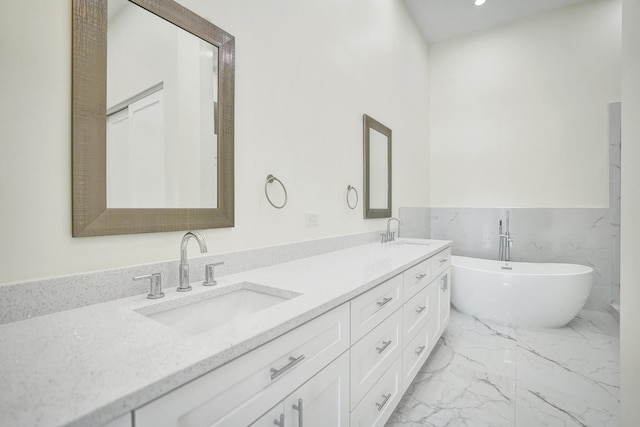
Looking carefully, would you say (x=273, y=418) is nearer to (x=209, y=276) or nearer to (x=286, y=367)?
(x=286, y=367)

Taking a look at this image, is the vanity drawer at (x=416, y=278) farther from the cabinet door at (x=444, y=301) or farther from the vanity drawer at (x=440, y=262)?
the cabinet door at (x=444, y=301)

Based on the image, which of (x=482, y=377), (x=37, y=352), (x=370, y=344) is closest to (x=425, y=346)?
(x=482, y=377)

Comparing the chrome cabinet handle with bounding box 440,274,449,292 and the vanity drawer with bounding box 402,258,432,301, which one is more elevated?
the vanity drawer with bounding box 402,258,432,301

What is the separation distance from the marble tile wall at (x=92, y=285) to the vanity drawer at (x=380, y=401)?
747mm

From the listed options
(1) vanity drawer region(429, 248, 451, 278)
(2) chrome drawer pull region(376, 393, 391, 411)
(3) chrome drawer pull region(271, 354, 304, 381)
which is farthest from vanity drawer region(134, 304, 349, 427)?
(1) vanity drawer region(429, 248, 451, 278)

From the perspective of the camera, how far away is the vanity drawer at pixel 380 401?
116cm

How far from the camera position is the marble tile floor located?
1.61 meters

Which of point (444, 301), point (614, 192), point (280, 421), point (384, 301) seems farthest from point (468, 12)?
point (280, 421)

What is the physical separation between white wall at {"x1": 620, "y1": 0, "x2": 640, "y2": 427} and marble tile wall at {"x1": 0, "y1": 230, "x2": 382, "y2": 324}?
1.39m

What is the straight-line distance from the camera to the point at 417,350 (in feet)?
5.91

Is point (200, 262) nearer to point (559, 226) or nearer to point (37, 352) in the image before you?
point (37, 352)

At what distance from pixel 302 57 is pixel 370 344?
5.30ft

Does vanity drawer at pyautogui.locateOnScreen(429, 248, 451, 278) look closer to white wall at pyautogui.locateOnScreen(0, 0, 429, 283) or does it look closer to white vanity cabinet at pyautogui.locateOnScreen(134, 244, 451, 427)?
white vanity cabinet at pyautogui.locateOnScreen(134, 244, 451, 427)

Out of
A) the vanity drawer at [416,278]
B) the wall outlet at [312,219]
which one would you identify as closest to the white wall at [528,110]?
the vanity drawer at [416,278]
